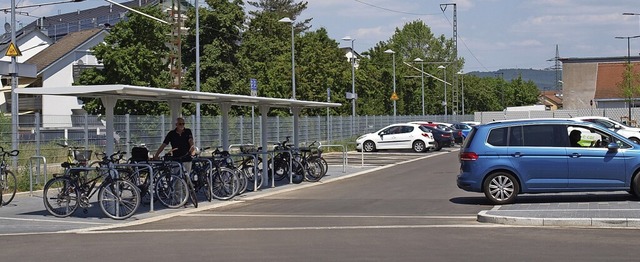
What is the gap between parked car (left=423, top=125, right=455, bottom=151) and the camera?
45.2m

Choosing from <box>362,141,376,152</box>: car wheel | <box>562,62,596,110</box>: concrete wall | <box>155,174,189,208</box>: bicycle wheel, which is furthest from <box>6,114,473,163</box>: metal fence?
<box>562,62,596,110</box>: concrete wall

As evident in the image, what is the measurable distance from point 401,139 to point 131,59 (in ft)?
45.2

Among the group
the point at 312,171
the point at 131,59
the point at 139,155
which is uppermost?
the point at 131,59

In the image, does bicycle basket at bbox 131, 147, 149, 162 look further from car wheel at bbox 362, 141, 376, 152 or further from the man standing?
car wheel at bbox 362, 141, 376, 152

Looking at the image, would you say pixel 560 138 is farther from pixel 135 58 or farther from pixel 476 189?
pixel 135 58

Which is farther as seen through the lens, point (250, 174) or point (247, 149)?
point (250, 174)

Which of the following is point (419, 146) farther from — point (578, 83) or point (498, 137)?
point (578, 83)

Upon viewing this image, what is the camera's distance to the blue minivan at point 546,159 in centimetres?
1606

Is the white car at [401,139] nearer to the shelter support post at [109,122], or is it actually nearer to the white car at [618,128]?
the white car at [618,128]

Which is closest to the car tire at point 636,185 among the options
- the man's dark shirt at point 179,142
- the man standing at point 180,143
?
the man standing at point 180,143

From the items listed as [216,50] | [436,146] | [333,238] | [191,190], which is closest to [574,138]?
[333,238]

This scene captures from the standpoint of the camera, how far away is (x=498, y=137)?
16.7 metres

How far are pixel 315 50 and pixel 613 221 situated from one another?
49.0 meters

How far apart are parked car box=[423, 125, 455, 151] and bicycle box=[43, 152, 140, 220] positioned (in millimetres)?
30223
